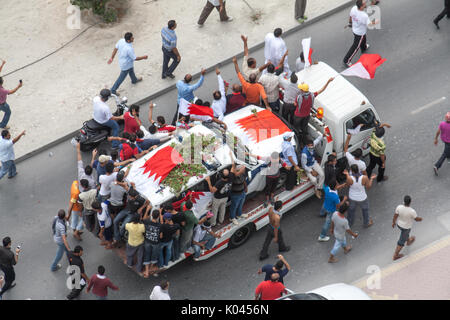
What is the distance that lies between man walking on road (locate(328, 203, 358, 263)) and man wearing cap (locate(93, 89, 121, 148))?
559cm

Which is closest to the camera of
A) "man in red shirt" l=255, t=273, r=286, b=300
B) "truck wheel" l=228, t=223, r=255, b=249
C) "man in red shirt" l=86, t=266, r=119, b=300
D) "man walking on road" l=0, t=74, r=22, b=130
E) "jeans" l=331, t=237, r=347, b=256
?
"man in red shirt" l=255, t=273, r=286, b=300

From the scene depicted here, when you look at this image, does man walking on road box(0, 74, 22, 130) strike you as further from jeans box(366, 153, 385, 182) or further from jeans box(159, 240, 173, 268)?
jeans box(366, 153, 385, 182)

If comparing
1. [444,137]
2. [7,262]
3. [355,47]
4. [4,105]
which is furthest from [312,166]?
[4,105]

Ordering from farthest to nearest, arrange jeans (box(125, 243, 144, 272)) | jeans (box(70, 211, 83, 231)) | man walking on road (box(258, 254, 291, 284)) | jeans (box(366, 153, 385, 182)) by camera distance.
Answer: jeans (box(366, 153, 385, 182)), jeans (box(70, 211, 83, 231)), jeans (box(125, 243, 144, 272)), man walking on road (box(258, 254, 291, 284))

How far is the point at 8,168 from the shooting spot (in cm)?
1686

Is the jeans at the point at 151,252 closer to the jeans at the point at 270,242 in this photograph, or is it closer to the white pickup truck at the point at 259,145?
the white pickup truck at the point at 259,145

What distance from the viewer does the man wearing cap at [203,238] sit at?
14.3 meters

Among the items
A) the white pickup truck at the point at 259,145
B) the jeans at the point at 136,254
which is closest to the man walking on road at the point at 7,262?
the jeans at the point at 136,254

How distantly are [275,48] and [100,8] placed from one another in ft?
18.7

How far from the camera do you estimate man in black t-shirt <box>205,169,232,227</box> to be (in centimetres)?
1423

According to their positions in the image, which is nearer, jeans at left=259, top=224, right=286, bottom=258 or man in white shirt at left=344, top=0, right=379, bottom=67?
jeans at left=259, top=224, right=286, bottom=258

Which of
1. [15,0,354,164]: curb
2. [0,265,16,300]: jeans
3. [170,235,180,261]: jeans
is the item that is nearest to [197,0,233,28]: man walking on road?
[15,0,354,164]: curb

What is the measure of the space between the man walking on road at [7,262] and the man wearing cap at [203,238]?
363cm

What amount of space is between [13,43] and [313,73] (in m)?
9.25
